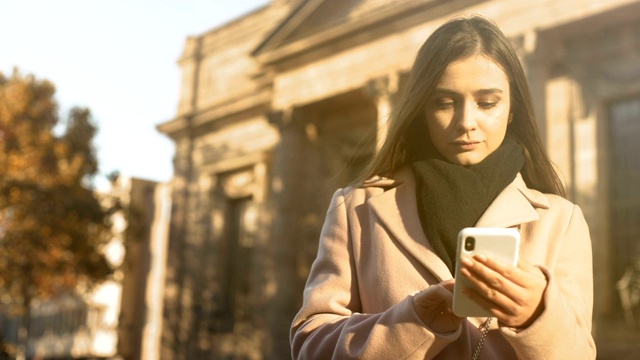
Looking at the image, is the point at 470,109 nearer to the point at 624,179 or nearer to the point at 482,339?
the point at 482,339

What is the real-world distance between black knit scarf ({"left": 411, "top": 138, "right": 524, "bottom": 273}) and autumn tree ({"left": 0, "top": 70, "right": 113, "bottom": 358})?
82.7 feet

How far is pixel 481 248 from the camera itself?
5.20 ft

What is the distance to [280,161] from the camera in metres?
22.0

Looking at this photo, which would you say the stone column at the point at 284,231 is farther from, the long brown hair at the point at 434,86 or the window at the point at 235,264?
the long brown hair at the point at 434,86

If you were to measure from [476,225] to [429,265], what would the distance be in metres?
0.13

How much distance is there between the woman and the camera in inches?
68.8

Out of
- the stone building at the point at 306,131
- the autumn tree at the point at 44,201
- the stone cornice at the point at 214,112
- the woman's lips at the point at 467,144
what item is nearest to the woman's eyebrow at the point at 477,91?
the woman's lips at the point at 467,144

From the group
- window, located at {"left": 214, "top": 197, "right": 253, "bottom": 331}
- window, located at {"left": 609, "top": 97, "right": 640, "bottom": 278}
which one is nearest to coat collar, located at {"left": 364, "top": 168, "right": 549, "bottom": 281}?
window, located at {"left": 609, "top": 97, "right": 640, "bottom": 278}

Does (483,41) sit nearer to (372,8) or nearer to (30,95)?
(372,8)

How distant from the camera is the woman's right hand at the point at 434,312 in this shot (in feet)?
5.56

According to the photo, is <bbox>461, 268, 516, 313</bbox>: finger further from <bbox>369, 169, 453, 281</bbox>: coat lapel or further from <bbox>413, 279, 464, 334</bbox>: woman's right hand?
<bbox>369, 169, 453, 281</bbox>: coat lapel

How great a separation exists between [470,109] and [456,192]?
184 millimetres

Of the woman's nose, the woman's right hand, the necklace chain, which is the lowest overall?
the necklace chain

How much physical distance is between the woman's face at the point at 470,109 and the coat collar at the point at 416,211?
117 mm
